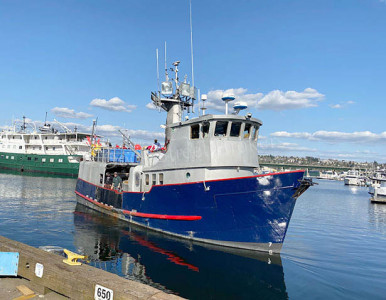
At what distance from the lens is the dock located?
4.85m

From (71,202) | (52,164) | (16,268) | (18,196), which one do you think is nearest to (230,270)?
(16,268)

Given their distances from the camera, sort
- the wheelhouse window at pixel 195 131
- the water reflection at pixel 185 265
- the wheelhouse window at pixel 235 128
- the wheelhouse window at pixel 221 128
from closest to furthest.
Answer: the water reflection at pixel 185 265, the wheelhouse window at pixel 221 128, the wheelhouse window at pixel 235 128, the wheelhouse window at pixel 195 131

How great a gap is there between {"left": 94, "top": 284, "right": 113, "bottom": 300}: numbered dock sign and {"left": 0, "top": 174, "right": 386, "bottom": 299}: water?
4.44 meters


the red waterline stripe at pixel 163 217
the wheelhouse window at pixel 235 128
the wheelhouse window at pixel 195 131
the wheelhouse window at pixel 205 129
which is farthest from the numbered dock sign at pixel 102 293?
the wheelhouse window at pixel 235 128

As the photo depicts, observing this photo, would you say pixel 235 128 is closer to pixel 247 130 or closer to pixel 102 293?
pixel 247 130

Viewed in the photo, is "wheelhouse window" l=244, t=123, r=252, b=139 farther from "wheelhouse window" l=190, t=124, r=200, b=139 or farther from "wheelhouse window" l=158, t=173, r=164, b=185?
"wheelhouse window" l=158, t=173, r=164, b=185

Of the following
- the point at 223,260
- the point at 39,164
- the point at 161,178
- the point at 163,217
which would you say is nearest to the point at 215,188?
the point at 223,260

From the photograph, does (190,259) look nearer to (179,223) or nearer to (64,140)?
(179,223)

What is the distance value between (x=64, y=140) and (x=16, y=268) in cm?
6828

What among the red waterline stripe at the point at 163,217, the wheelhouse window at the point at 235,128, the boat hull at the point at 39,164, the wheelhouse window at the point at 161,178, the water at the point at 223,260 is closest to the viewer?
the water at the point at 223,260

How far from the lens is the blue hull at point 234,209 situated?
12.2 meters

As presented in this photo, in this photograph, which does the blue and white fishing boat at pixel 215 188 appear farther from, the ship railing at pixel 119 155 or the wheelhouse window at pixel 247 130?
the ship railing at pixel 119 155

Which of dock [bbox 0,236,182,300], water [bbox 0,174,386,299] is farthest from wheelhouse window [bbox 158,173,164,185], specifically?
dock [bbox 0,236,182,300]

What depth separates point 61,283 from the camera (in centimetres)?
564
